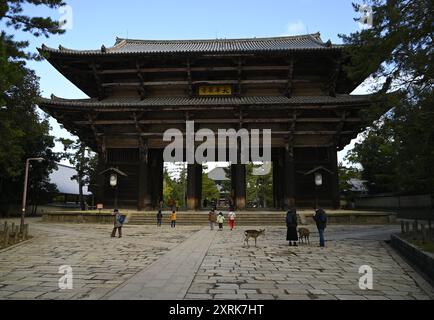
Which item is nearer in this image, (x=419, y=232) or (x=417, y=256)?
(x=417, y=256)

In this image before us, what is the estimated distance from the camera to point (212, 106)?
75.4ft

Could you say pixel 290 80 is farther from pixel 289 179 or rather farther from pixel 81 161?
pixel 81 161

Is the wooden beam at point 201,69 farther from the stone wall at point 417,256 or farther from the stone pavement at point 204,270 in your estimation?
the stone wall at point 417,256

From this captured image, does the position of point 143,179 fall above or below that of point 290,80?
below

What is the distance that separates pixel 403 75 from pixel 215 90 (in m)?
15.2

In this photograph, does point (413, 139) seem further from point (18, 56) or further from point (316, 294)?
point (18, 56)

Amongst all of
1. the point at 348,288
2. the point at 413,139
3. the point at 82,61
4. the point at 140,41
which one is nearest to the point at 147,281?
the point at 348,288

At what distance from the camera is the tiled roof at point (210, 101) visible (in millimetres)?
22547

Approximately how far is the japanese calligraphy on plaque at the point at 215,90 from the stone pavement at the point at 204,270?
1369 centimetres

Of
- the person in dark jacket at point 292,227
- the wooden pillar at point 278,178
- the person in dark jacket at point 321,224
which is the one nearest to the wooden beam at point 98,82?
the wooden pillar at point 278,178

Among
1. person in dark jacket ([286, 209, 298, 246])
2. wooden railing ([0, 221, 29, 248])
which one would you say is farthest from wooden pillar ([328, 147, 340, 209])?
wooden railing ([0, 221, 29, 248])

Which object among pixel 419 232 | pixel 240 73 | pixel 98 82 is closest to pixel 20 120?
pixel 98 82

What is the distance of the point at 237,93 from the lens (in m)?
25.2

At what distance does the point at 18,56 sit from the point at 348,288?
35.8 feet
